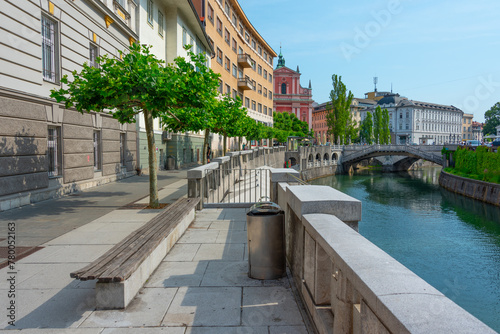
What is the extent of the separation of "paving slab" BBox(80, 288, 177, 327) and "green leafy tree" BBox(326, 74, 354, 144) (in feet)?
221

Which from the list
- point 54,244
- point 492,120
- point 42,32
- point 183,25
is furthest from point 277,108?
point 54,244

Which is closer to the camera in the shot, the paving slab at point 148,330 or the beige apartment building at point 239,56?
the paving slab at point 148,330

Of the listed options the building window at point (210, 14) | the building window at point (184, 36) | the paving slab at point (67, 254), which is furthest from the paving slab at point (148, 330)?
the building window at point (210, 14)

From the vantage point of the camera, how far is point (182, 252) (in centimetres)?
662

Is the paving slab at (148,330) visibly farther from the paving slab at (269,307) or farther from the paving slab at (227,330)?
the paving slab at (269,307)

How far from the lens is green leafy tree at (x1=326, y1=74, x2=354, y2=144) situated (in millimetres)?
68812

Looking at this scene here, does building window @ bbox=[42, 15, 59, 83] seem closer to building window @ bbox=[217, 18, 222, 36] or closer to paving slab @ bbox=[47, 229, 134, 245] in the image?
paving slab @ bbox=[47, 229, 134, 245]

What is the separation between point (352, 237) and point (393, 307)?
4.43ft

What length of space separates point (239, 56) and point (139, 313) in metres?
48.5

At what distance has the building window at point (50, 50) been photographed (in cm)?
Result: 1311

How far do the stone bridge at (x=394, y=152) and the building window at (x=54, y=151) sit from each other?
53.1m

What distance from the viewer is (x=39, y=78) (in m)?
12.3

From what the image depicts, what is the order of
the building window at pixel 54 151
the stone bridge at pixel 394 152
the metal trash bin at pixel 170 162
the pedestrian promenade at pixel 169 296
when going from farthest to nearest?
the stone bridge at pixel 394 152
the metal trash bin at pixel 170 162
the building window at pixel 54 151
the pedestrian promenade at pixel 169 296

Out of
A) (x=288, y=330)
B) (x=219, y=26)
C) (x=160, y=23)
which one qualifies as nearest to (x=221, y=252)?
(x=288, y=330)
